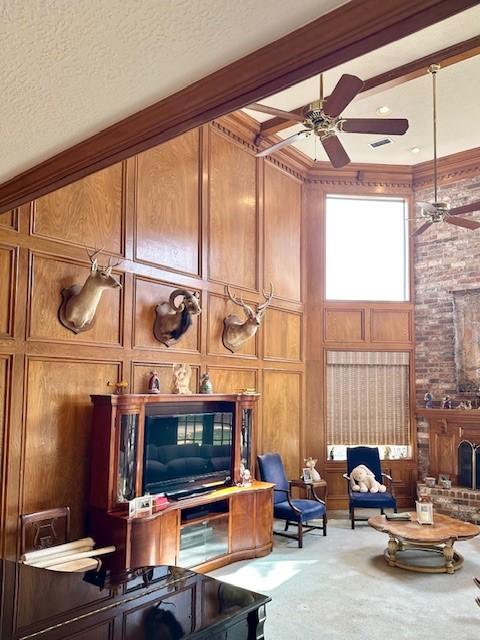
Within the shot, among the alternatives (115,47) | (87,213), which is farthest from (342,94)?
(87,213)

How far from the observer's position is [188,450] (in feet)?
17.0

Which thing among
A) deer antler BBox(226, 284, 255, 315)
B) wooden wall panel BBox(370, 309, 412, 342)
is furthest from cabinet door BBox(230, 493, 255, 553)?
wooden wall panel BBox(370, 309, 412, 342)

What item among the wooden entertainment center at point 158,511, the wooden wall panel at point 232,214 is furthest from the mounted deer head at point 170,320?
the wooden wall panel at point 232,214

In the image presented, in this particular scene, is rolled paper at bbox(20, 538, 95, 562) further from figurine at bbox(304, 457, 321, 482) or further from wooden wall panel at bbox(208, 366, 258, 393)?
figurine at bbox(304, 457, 321, 482)

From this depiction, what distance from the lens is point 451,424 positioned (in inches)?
297

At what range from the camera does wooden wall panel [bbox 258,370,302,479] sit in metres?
7.01

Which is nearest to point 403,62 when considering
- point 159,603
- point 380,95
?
point 380,95

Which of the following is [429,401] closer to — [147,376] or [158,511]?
[147,376]

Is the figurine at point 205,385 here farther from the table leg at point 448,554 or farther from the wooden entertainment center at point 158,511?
the table leg at point 448,554

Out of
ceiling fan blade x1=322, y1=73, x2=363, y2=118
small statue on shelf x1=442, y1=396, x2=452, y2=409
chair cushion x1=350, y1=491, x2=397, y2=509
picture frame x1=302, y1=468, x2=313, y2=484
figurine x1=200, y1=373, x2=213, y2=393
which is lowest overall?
chair cushion x1=350, y1=491, x2=397, y2=509

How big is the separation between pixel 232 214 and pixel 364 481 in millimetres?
3704

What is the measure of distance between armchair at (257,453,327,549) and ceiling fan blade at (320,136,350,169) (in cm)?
341

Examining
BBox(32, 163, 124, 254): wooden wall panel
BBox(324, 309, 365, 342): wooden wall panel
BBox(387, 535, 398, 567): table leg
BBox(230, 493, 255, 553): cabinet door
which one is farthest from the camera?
BBox(324, 309, 365, 342): wooden wall panel

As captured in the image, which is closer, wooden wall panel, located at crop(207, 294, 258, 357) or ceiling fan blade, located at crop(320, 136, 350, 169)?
ceiling fan blade, located at crop(320, 136, 350, 169)
